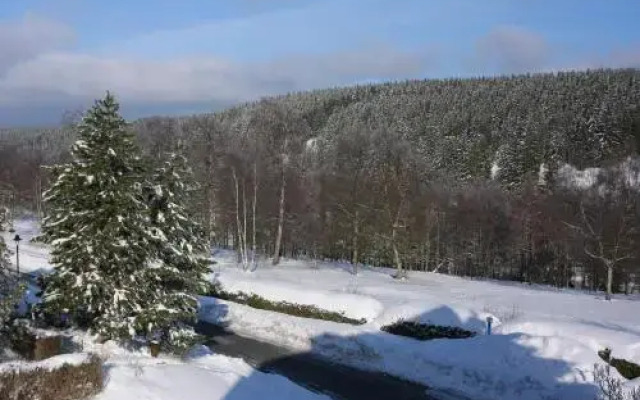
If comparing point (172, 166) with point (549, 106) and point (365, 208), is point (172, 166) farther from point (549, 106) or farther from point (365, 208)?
point (549, 106)

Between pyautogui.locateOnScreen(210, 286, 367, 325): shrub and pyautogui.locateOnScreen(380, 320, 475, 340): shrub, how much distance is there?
83.2 inches

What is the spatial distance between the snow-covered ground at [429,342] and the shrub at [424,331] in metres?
0.81

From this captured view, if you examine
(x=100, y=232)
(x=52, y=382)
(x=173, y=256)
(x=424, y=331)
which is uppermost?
(x=100, y=232)

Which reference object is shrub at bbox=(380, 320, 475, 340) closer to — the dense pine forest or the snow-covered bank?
the dense pine forest

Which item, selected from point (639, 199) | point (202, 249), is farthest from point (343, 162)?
point (202, 249)

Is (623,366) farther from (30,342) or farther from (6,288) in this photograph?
(6,288)

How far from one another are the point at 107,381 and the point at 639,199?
42980mm

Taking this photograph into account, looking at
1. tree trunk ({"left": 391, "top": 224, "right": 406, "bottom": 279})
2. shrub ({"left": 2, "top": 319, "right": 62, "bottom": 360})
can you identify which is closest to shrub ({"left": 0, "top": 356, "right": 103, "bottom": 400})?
shrub ({"left": 2, "top": 319, "right": 62, "bottom": 360})

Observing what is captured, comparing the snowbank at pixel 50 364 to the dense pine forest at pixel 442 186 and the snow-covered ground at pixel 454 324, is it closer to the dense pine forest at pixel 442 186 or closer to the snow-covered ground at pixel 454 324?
the dense pine forest at pixel 442 186

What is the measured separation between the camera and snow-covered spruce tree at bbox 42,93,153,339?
15.8 meters

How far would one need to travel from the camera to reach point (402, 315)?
24859 millimetres

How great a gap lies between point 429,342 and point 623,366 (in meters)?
5.96

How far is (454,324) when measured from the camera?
24.1 metres

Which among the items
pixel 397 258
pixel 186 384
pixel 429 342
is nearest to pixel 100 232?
pixel 186 384
